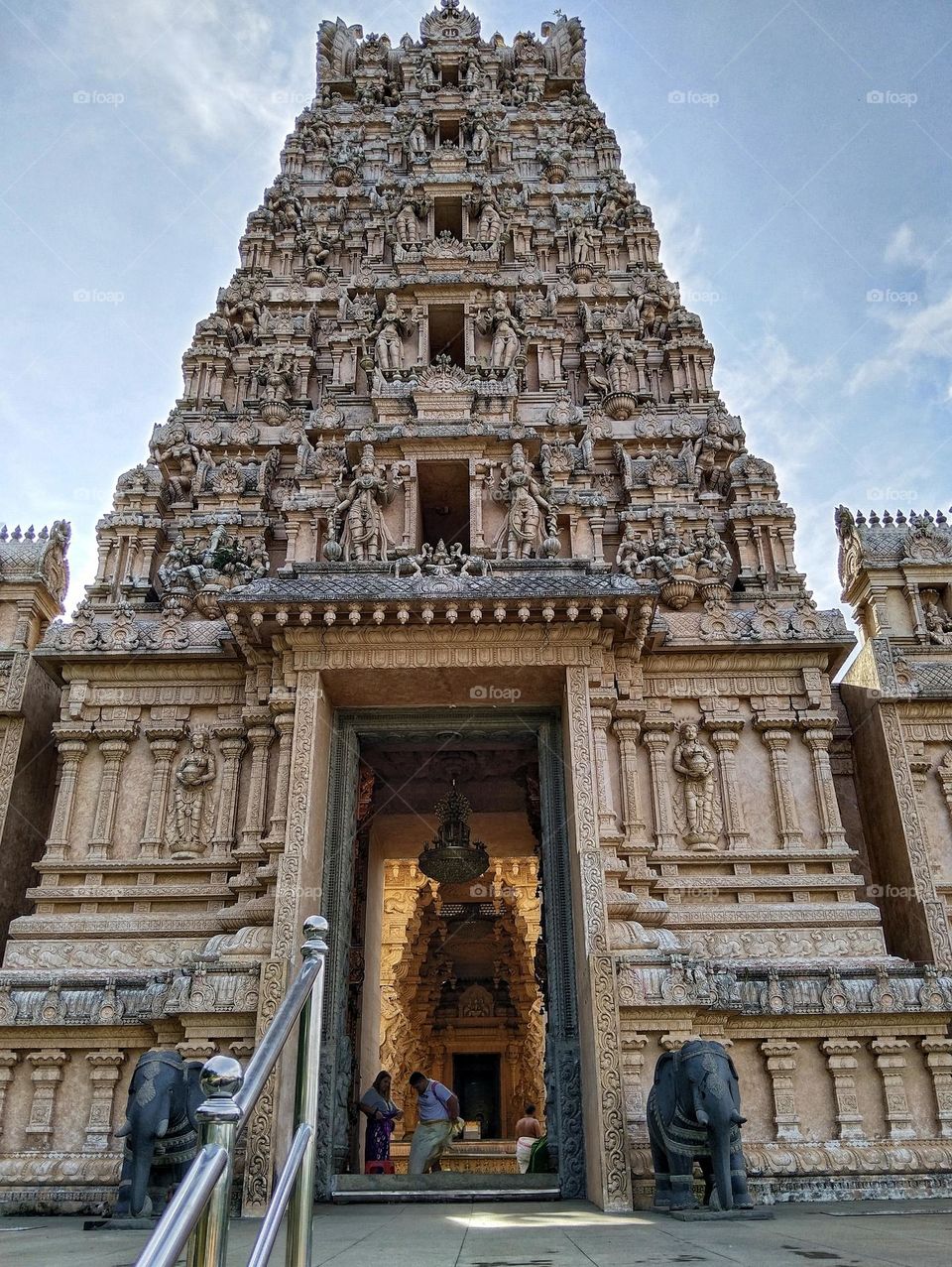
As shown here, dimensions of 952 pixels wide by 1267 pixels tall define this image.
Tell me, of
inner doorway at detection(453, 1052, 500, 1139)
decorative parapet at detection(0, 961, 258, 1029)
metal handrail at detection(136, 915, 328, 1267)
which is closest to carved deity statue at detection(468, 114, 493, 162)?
decorative parapet at detection(0, 961, 258, 1029)

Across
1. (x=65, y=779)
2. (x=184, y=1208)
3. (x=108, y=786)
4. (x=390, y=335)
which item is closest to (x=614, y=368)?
(x=390, y=335)

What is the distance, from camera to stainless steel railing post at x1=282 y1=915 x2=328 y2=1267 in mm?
4039

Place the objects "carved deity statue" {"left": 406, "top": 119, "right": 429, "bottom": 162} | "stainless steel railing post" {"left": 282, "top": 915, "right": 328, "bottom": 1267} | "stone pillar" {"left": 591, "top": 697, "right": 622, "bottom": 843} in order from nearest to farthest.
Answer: "stainless steel railing post" {"left": 282, "top": 915, "right": 328, "bottom": 1267} → "stone pillar" {"left": 591, "top": 697, "right": 622, "bottom": 843} → "carved deity statue" {"left": 406, "top": 119, "right": 429, "bottom": 162}

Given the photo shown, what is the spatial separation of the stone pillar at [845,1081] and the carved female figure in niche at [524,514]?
748cm

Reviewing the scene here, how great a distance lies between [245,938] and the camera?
35.1 feet

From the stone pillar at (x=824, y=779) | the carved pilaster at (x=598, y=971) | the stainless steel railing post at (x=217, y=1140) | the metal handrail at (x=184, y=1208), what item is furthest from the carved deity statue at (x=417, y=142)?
the metal handrail at (x=184, y=1208)

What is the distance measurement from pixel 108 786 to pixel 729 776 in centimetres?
859

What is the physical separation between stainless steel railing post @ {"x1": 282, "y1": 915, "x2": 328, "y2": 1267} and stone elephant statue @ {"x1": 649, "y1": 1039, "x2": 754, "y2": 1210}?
455 centimetres

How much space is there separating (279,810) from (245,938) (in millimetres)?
1523

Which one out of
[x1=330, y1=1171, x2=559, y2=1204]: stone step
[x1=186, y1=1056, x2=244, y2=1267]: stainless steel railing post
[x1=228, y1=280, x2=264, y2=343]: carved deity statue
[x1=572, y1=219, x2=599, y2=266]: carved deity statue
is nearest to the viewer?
[x1=186, y1=1056, x2=244, y2=1267]: stainless steel railing post

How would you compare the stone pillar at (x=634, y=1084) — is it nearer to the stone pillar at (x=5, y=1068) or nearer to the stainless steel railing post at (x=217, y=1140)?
the stone pillar at (x=5, y=1068)

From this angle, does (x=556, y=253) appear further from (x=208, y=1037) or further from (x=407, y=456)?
(x=208, y=1037)

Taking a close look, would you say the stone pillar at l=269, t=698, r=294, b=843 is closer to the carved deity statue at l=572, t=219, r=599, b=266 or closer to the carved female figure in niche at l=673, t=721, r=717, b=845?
the carved female figure in niche at l=673, t=721, r=717, b=845

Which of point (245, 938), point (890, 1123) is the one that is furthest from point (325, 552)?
point (890, 1123)
